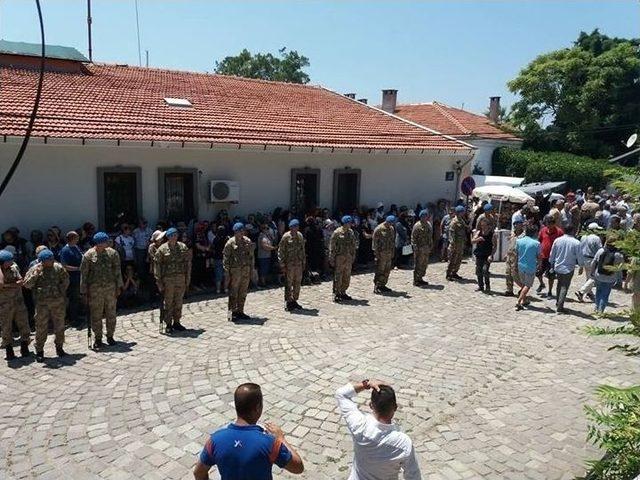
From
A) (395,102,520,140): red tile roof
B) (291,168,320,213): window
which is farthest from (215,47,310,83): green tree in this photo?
(291,168,320,213): window

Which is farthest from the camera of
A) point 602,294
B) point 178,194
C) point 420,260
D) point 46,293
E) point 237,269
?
point 178,194

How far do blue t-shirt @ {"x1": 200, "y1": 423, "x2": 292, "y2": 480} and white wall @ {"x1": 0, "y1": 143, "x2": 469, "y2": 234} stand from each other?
30.6ft

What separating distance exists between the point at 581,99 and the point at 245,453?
30945mm

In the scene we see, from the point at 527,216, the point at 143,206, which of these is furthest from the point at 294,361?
the point at 527,216

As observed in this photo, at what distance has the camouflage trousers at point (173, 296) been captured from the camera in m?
8.56

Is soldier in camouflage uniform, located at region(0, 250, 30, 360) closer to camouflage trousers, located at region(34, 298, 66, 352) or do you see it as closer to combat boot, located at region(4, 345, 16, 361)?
combat boot, located at region(4, 345, 16, 361)

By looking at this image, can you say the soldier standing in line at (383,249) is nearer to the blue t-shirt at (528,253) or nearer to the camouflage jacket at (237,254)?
the blue t-shirt at (528,253)

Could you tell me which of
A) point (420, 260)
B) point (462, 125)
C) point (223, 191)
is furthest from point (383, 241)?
point (462, 125)

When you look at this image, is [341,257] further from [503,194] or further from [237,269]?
[503,194]

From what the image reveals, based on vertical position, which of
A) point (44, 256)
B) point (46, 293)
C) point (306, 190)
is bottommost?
point (46, 293)

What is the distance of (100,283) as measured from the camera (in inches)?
311

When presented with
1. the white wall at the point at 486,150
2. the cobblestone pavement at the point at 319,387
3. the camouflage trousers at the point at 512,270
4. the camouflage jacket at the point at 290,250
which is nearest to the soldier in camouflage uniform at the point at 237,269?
the cobblestone pavement at the point at 319,387

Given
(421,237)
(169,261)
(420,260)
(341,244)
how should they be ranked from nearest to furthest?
(169,261) < (341,244) < (421,237) < (420,260)

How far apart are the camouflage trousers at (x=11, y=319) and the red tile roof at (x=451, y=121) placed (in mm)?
21978
